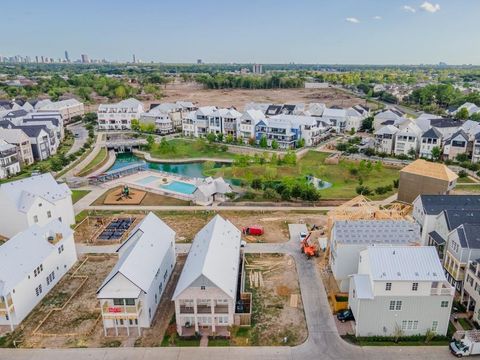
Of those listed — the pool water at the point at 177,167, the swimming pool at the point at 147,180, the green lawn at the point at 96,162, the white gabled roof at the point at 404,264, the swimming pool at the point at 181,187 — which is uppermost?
the white gabled roof at the point at 404,264

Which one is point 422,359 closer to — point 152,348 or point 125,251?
point 152,348

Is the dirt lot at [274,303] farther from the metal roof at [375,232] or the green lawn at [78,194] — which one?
the green lawn at [78,194]

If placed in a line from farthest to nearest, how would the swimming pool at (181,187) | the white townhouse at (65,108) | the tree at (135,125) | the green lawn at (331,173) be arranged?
the white townhouse at (65,108)
the tree at (135,125)
the green lawn at (331,173)
the swimming pool at (181,187)

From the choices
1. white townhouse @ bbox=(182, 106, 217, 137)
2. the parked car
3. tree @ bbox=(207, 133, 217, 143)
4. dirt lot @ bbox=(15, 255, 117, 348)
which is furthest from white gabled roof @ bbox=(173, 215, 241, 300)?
white townhouse @ bbox=(182, 106, 217, 137)

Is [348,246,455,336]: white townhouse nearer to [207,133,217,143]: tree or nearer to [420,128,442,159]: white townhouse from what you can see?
[420,128,442,159]: white townhouse

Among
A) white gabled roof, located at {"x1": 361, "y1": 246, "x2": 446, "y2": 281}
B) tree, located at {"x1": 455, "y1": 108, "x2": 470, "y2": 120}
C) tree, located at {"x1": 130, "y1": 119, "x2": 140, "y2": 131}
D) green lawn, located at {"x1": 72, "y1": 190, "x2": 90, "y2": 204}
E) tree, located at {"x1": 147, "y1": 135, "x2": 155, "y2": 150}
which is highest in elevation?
tree, located at {"x1": 455, "y1": 108, "x2": 470, "y2": 120}

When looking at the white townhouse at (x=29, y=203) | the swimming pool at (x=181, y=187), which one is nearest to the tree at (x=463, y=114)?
the swimming pool at (x=181, y=187)

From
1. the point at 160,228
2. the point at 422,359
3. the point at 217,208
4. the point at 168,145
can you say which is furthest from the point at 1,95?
the point at 422,359
